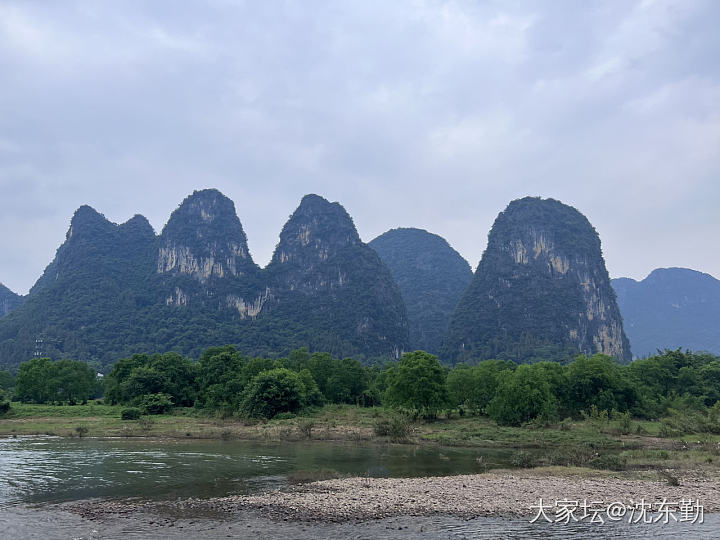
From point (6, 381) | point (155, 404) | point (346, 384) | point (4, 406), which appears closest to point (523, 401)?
point (346, 384)

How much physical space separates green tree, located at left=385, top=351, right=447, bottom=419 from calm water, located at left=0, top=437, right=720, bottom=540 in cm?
1363

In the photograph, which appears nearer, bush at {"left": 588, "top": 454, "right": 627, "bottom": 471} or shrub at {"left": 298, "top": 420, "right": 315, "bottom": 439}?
bush at {"left": 588, "top": 454, "right": 627, "bottom": 471}

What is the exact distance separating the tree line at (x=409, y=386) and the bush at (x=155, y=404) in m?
0.14

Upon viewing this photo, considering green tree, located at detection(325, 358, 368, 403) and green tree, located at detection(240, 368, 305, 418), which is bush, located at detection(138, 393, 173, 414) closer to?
green tree, located at detection(240, 368, 305, 418)

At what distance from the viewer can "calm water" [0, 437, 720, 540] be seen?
54.0ft

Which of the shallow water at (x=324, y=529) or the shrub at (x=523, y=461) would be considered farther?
the shrub at (x=523, y=461)

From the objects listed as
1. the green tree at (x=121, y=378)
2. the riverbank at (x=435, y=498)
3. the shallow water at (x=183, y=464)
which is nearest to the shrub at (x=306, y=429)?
the shallow water at (x=183, y=464)

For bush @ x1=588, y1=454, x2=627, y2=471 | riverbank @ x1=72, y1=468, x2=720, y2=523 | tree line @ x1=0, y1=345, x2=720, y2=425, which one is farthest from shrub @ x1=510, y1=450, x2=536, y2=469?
tree line @ x1=0, y1=345, x2=720, y2=425

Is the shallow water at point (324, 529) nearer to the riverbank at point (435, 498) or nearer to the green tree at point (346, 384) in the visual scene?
the riverbank at point (435, 498)

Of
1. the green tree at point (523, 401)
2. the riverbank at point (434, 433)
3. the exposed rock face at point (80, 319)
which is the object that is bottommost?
the riverbank at point (434, 433)

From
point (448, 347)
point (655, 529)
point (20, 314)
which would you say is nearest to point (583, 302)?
point (448, 347)

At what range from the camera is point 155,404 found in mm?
62094

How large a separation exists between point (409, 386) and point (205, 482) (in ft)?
102

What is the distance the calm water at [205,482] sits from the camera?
54.0 ft
